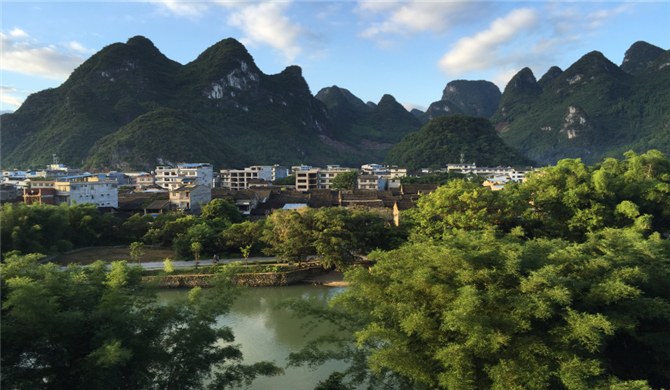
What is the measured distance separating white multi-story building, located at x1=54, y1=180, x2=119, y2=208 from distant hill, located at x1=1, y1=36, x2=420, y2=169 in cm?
3005

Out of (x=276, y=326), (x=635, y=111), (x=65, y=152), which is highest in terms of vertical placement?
(x=635, y=111)

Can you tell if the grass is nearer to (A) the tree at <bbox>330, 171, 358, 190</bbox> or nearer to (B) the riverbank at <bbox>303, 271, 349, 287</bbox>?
(B) the riverbank at <bbox>303, 271, 349, 287</bbox>

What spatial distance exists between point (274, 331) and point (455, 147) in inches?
2773

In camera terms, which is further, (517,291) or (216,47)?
(216,47)

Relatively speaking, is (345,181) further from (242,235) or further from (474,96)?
(474,96)

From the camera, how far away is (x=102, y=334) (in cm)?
570

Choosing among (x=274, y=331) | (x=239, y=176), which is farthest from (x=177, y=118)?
(x=274, y=331)

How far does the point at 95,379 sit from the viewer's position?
18.1 feet

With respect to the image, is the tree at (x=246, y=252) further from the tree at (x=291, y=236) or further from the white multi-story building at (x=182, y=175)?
the white multi-story building at (x=182, y=175)

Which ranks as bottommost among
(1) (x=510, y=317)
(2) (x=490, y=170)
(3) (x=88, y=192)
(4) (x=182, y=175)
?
(1) (x=510, y=317)

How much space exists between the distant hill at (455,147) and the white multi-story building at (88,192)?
2149 inches

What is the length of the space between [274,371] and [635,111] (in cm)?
11661

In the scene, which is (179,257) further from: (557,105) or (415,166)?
(557,105)

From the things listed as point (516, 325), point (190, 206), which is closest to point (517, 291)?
point (516, 325)
